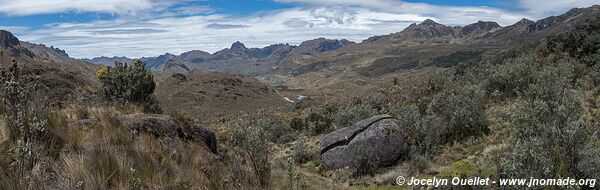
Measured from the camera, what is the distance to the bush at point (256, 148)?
23.5ft

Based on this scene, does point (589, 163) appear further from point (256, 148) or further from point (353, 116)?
point (353, 116)

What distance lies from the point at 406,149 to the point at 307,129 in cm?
1343

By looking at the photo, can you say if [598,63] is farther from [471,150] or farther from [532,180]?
[532,180]

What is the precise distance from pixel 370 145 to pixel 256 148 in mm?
7542

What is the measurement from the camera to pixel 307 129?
27875 mm

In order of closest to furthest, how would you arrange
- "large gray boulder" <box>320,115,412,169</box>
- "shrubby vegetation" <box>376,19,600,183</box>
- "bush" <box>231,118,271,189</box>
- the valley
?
the valley → "bush" <box>231,118,271,189</box> → "shrubby vegetation" <box>376,19,600,183</box> → "large gray boulder" <box>320,115,412,169</box>

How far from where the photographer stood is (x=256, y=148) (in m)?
7.85

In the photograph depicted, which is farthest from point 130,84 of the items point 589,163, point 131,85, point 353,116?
point 589,163

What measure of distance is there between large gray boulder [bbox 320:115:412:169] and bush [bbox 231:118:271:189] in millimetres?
6152

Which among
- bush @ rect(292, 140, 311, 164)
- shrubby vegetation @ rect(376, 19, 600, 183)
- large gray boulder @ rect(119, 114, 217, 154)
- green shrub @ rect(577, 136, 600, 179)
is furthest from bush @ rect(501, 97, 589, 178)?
bush @ rect(292, 140, 311, 164)

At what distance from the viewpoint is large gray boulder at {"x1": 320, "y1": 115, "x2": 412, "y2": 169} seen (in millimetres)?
14211

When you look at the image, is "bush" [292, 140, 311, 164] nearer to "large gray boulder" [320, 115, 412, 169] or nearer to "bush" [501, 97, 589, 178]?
"large gray boulder" [320, 115, 412, 169]

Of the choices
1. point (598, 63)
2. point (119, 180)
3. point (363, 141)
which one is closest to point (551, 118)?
point (363, 141)

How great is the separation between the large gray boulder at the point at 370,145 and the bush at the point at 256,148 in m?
6.15
